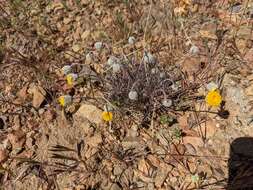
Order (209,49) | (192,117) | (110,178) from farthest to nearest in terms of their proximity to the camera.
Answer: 1. (209,49)
2. (192,117)
3. (110,178)

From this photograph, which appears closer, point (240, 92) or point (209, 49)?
point (240, 92)

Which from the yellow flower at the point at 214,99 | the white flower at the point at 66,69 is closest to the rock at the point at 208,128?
the yellow flower at the point at 214,99

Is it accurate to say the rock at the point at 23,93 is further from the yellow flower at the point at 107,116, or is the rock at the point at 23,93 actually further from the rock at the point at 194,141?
the rock at the point at 194,141

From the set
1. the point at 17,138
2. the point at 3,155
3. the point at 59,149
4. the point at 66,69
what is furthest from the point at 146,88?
the point at 3,155

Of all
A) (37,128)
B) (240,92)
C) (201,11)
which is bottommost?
(37,128)

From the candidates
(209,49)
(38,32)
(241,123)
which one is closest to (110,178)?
(241,123)

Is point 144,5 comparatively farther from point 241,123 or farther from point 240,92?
point 241,123

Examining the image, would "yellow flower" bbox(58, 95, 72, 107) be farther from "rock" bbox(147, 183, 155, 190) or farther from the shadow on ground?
the shadow on ground
